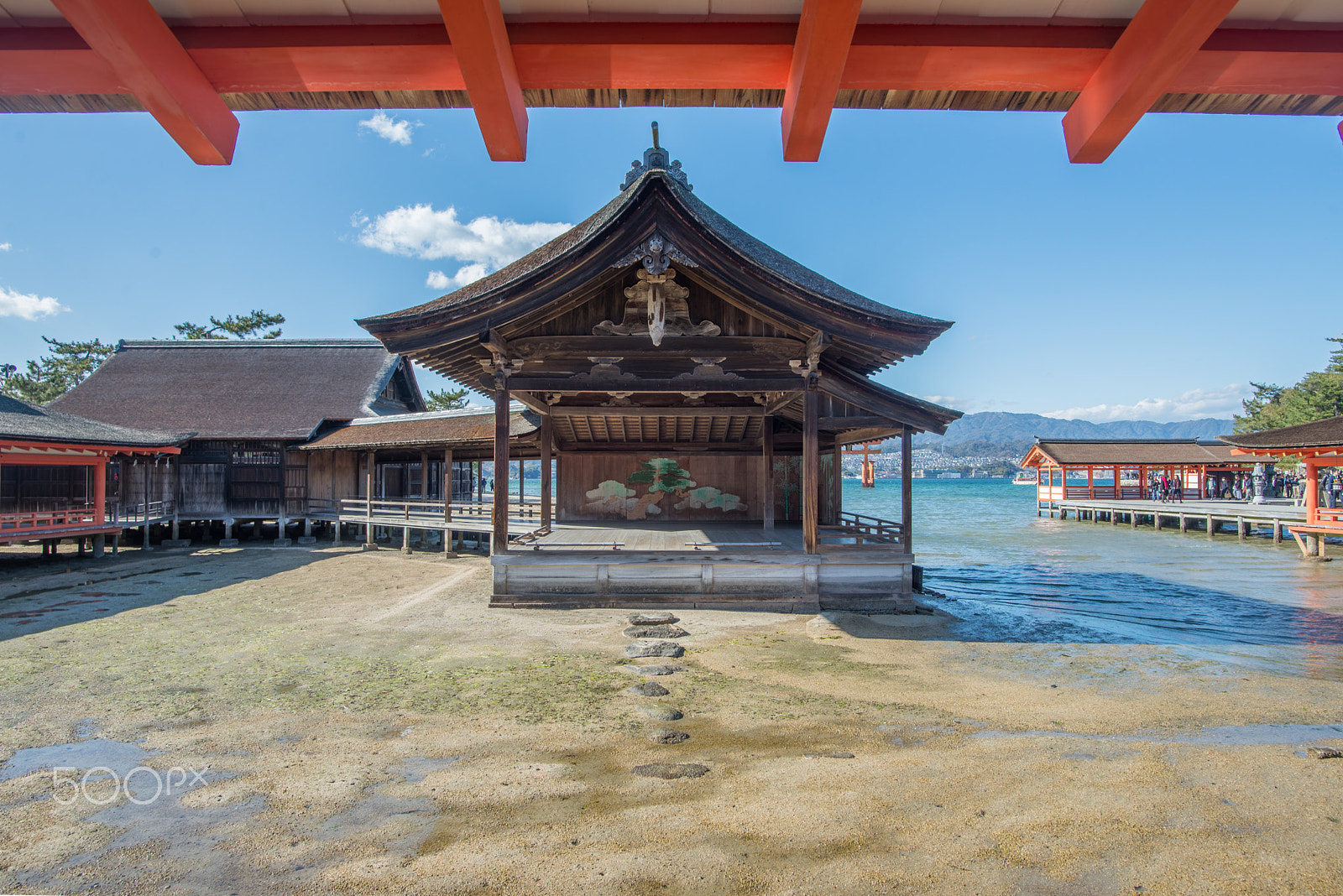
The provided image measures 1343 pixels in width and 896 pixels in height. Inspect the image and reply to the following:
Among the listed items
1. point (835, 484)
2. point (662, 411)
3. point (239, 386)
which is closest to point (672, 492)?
point (662, 411)

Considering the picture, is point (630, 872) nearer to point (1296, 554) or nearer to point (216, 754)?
point (216, 754)

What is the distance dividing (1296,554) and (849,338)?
25137 mm

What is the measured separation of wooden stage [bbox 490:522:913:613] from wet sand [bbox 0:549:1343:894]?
998mm

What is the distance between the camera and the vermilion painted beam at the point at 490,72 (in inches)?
66.8

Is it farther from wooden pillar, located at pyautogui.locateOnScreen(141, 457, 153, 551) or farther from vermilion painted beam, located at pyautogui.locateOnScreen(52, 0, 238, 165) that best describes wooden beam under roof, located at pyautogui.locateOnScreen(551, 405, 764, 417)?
wooden pillar, located at pyautogui.locateOnScreen(141, 457, 153, 551)

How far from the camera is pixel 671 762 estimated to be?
5.11 meters

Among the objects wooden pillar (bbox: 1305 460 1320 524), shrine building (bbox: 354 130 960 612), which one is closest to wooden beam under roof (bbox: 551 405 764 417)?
shrine building (bbox: 354 130 960 612)

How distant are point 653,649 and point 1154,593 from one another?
1480cm

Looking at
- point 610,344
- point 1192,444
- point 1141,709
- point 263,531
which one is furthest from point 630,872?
point 1192,444

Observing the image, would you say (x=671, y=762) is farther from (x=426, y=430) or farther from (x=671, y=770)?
(x=426, y=430)

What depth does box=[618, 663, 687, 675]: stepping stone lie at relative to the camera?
297 inches

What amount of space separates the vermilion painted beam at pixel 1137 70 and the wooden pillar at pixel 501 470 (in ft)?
31.1

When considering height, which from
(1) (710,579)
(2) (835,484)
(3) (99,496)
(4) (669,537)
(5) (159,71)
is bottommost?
(1) (710,579)

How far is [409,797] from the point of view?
14.7 feet
